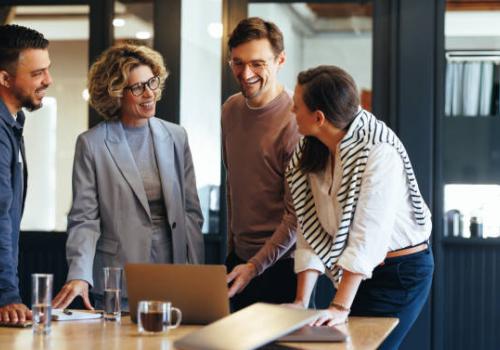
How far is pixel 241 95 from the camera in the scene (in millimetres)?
4031

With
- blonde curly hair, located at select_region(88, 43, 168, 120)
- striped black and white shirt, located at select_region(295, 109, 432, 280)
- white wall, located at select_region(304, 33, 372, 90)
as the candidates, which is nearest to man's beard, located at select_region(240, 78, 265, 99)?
blonde curly hair, located at select_region(88, 43, 168, 120)

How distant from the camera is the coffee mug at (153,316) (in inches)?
111

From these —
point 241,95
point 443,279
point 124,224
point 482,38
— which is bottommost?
point 443,279

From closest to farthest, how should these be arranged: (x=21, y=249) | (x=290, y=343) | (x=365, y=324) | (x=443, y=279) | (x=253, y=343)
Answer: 1. (x=253, y=343)
2. (x=290, y=343)
3. (x=365, y=324)
4. (x=443, y=279)
5. (x=21, y=249)

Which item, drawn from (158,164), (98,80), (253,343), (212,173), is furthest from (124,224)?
(212,173)

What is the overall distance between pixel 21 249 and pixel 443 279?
2426 mm

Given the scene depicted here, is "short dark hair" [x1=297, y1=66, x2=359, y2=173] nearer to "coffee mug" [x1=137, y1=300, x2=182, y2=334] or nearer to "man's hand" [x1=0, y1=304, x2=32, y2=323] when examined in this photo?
"coffee mug" [x1=137, y1=300, x2=182, y2=334]

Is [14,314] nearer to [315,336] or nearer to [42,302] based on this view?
[42,302]

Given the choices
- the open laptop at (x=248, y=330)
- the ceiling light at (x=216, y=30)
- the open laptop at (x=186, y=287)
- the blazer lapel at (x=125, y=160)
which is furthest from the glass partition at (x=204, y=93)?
the open laptop at (x=248, y=330)

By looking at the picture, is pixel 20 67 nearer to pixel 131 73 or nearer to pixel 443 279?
pixel 131 73

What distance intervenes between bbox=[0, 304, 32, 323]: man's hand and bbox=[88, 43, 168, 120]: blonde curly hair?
967 mm

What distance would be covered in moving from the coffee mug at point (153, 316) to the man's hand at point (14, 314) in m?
0.43

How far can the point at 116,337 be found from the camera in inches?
112

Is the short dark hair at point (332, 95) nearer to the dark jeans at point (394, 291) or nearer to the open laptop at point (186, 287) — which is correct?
the dark jeans at point (394, 291)
